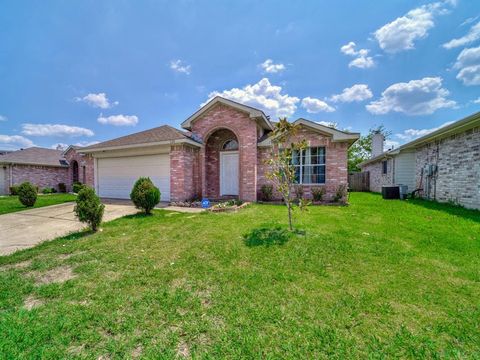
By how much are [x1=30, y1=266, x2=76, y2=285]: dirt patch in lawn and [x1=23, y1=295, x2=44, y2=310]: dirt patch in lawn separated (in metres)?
0.40

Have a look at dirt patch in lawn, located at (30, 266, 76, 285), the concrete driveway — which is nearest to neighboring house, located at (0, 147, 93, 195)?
the concrete driveway

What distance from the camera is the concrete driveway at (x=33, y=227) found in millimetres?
4936

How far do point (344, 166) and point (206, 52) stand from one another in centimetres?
943

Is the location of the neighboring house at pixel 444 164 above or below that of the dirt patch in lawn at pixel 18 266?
above

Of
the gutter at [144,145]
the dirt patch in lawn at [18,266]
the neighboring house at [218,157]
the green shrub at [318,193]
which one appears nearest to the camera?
the dirt patch in lawn at [18,266]

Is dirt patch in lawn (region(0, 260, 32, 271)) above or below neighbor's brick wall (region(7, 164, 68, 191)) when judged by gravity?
below

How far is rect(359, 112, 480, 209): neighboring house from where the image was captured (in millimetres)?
8242

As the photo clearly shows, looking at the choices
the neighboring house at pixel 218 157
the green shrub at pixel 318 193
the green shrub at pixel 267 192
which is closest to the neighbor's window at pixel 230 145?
the neighboring house at pixel 218 157

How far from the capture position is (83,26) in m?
8.72

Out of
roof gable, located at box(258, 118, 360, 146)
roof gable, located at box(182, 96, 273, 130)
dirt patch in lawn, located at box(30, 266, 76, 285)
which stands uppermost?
roof gable, located at box(182, 96, 273, 130)

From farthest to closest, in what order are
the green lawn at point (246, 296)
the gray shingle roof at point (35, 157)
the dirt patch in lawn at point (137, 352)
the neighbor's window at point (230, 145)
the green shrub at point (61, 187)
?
the green shrub at point (61, 187), the gray shingle roof at point (35, 157), the neighbor's window at point (230, 145), the green lawn at point (246, 296), the dirt patch in lawn at point (137, 352)

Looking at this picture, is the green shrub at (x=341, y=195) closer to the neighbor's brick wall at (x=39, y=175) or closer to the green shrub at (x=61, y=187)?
the green shrub at (x=61, y=187)

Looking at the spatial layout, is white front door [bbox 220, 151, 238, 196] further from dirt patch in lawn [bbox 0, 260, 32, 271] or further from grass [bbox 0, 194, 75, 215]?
grass [bbox 0, 194, 75, 215]

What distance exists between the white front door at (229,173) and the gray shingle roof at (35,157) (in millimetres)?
19537
